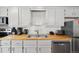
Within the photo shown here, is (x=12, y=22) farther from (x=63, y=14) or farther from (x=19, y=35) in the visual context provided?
(x=63, y=14)

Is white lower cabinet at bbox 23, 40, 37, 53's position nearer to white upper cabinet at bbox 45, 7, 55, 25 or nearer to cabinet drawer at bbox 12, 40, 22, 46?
cabinet drawer at bbox 12, 40, 22, 46

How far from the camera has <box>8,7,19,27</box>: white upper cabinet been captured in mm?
1758

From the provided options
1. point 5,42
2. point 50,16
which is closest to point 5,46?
point 5,42

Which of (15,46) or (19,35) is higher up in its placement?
(19,35)

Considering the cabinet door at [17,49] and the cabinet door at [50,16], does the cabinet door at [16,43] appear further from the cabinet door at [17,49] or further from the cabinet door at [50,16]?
the cabinet door at [50,16]

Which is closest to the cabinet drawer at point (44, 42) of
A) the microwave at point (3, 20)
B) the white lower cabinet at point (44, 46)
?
the white lower cabinet at point (44, 46)

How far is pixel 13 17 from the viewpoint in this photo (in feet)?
5.87

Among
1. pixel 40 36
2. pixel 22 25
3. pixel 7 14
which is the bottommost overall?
pixel 40 36

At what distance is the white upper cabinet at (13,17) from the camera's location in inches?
69.2

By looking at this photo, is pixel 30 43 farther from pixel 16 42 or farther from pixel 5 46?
pixel 5 46

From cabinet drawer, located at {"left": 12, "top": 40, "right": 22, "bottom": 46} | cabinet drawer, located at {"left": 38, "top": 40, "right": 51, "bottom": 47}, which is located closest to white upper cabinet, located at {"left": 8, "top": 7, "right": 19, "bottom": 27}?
cabinet drawer, located at {"left": 12, "top": 40, "right": 22, "bottom": 46}
